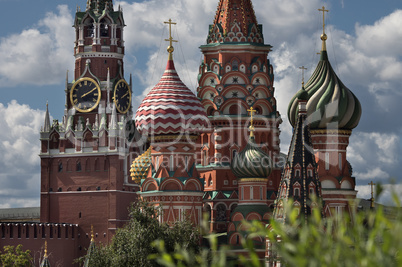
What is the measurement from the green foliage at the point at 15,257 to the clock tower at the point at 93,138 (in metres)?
7.85

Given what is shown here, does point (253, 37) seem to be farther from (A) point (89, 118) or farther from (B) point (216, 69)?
(A) point (89, 118)

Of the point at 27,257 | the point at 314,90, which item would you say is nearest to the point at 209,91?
the point at 314,90

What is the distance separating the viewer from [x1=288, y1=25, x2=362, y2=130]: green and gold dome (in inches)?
1757

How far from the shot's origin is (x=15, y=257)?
54.5 m

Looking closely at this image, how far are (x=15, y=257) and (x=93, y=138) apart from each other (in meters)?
13.5

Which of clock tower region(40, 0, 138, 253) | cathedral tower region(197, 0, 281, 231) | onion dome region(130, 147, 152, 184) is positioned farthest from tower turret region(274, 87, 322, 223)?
clock tower region(40, 0, 138, 253)

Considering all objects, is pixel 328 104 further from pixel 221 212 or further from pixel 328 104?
pixel 221 212

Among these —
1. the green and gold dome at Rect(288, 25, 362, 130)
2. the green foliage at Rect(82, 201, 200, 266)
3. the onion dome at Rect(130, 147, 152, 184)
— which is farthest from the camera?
the onion dome at Rect(130, 147, 152, 184)

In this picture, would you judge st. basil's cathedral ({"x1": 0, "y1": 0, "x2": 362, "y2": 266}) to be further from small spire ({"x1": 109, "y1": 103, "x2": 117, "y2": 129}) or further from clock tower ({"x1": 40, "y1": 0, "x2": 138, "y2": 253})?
small spire ({"x1": 109, "y1": 103, "x2": 117, "y2": 129})

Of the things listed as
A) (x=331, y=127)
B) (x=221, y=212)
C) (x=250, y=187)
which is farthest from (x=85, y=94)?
(x=331, y=127)

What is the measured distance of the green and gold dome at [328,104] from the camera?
4462 cm

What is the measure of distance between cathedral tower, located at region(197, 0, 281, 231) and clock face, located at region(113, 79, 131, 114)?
18967 mm

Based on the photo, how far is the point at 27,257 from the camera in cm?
5588

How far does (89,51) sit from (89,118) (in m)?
4.41
